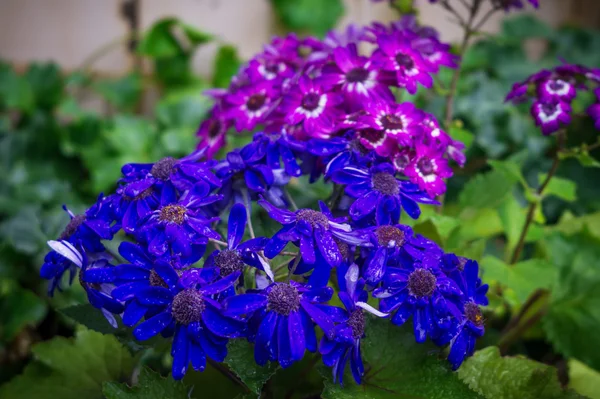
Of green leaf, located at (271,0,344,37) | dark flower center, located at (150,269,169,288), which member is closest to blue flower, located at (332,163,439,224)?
dark flower center, located at (150,269,169,288)

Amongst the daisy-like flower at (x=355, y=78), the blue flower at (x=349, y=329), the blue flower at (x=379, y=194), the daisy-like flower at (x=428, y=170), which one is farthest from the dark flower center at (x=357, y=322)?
the daisy-like flower at (x=355, y=78)

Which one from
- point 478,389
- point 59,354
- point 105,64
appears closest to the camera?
point 478,389

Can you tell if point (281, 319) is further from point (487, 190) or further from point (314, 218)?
point (487, 190)

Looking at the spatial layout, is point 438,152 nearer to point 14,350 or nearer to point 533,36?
point 14,350

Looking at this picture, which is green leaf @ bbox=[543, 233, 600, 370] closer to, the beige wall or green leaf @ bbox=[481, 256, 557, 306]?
green leaf @ bbox=[481, 256, 557, 306]

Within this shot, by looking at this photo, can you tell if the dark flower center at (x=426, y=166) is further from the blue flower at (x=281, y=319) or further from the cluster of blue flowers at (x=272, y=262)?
the blue flower at (x=281, y=319)

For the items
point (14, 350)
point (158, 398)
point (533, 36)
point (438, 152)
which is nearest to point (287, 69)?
point (438, 152)
